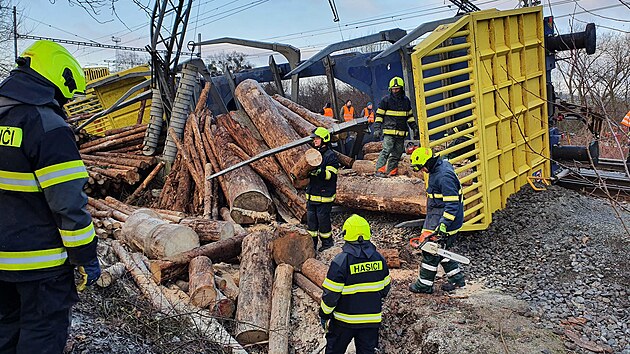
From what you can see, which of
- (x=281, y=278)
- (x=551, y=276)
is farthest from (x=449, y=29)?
(x=281, y=278)

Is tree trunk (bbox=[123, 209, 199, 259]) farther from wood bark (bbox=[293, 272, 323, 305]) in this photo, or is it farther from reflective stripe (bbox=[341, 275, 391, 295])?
reflective stripe (bbox=[341, 275, 391, 295])

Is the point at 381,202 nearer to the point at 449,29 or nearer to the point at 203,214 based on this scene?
the point at 449,29

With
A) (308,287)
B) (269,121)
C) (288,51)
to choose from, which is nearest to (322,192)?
(308,287)

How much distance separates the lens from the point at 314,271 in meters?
5.73

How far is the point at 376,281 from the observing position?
4.11 metres

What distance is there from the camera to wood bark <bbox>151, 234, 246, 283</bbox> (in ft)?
18.3

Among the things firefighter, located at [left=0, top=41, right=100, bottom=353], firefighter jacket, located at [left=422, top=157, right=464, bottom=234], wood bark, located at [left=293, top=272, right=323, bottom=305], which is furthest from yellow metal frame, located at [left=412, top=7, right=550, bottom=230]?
firefighter, located at [left=0, top=41, right=100, bottom=353]

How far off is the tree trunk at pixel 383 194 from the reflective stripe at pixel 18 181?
203 inches

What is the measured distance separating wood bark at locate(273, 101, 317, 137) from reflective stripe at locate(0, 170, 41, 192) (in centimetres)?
665

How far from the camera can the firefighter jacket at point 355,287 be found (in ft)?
13.2

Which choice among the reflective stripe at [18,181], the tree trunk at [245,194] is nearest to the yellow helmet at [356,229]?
the reflective stripe at [18,181]

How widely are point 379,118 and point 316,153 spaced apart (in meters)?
2.05

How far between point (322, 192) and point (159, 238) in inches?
91.0

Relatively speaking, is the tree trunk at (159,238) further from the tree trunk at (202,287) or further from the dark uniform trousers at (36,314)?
the dark uniform trousers at (36,314)
